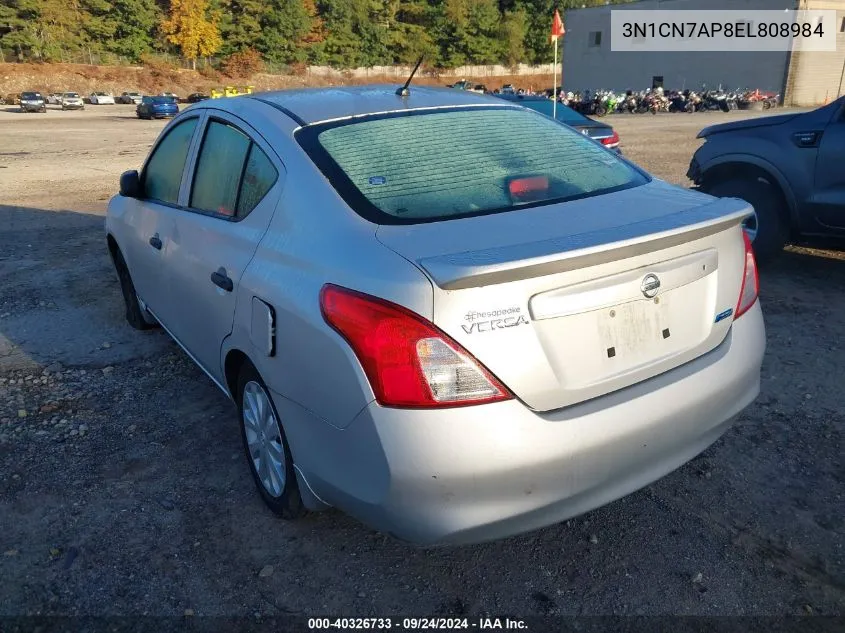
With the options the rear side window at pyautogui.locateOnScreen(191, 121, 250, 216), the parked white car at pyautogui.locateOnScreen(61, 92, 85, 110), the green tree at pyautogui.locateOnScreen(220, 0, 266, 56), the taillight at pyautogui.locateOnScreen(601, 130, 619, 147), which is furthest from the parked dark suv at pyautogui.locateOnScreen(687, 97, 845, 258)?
the green tree at pyautogui.locateOnScreen(220, 0, 266, 56)

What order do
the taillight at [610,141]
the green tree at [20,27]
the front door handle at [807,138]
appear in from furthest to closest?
the green tree at [20,27] < the taillight at [610,141] < the front door handle at [807,138]

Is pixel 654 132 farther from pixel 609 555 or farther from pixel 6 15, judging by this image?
pixel 6 15

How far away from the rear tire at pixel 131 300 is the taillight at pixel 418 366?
10.7 ft

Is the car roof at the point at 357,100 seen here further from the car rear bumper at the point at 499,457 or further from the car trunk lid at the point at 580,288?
the car rear bumper at the point at 499,457

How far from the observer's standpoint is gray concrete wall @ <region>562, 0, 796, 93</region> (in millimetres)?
38688

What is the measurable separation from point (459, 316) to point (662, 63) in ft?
159

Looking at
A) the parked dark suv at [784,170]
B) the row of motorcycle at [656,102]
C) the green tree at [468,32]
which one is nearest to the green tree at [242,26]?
the green tree at [468,32]

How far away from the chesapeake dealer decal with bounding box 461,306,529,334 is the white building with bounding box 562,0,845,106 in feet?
142

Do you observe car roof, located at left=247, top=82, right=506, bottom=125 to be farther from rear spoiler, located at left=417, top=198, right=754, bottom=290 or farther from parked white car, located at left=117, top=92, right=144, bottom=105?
parked white car, located at left=117, top=92, right=144, bottom=105

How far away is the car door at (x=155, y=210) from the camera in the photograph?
3.58m

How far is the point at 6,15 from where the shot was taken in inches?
2361

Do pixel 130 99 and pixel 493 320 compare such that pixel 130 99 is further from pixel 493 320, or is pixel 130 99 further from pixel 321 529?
pixel 493 320

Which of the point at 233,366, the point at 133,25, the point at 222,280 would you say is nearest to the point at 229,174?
the point at 222,280

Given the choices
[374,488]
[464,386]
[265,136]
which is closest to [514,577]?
[374,488]
